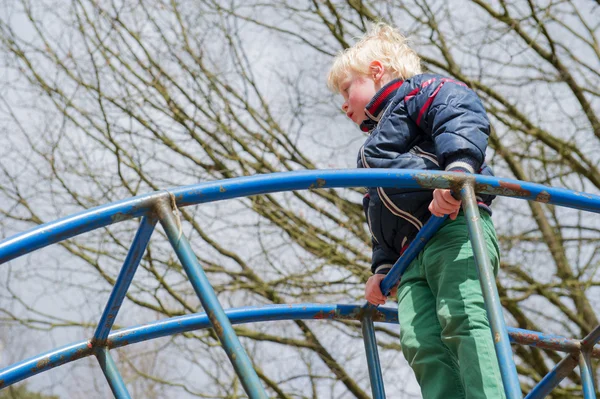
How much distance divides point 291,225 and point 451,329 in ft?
9.90

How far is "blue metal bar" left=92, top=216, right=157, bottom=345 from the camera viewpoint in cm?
124

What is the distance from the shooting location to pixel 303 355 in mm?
4742

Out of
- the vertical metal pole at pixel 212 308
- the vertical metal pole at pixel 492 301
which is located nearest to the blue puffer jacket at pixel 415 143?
the vertical metal pole at pixel 492 301

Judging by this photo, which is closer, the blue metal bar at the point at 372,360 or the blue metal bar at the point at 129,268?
the blue metal bar at the point at 129,268

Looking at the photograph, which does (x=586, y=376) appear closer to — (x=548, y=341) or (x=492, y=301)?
(x=548, y=341)

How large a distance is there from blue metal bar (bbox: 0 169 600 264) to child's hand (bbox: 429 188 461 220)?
3.5 inches

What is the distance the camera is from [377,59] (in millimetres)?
2072

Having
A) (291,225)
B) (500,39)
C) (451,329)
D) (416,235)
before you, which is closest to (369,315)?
(416,235)

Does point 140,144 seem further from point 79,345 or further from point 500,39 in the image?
point 79,345

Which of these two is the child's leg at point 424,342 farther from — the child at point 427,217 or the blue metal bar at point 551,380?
the blue metal bar at point 551,380

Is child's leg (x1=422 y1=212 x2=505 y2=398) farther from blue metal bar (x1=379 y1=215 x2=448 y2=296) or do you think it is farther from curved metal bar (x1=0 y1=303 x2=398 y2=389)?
curved metal bar (x1=0 y1=303 x2=398 y2=389)

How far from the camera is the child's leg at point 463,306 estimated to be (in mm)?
1503

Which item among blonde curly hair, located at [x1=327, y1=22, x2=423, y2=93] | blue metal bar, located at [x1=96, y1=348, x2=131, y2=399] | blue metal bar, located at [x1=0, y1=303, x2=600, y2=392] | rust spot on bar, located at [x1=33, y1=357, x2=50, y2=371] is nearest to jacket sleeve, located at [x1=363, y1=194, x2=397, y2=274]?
blue metal bar, located at [x1=0, y1=303, x2=600, y2=392]

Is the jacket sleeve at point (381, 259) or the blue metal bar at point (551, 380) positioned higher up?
the jacket sleeve at point (381, 259)
